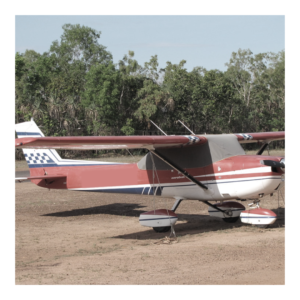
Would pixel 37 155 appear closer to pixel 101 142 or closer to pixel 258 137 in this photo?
pixel 101 142

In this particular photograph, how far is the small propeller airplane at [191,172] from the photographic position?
910 cm

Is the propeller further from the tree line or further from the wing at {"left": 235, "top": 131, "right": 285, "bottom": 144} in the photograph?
the tree line

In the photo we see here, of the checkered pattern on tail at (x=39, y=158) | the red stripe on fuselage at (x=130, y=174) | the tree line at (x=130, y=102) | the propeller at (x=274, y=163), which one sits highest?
the tree line at (x=130, y=102)

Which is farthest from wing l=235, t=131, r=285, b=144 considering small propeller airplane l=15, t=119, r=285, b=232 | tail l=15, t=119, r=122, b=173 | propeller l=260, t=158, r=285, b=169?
tail l=15, t=119, r=122, b=173

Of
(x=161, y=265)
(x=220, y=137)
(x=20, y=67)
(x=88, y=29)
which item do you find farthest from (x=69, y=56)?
(x=161, y=265)

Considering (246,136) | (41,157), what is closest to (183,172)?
(246,136)

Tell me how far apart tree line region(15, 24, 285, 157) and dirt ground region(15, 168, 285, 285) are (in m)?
23.2

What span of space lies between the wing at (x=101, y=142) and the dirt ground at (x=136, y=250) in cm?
207

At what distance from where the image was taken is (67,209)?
1373 centimetres

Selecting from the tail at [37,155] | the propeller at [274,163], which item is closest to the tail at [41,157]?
the tail at [37,155]

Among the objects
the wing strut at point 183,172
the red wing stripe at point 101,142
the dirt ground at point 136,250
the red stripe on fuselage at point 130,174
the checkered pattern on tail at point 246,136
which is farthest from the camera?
the checkered pattern on tail at point 246,136

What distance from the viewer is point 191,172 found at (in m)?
10.1

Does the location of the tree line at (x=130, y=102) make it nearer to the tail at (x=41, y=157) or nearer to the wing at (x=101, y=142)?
the tail at (x=41, y=157)

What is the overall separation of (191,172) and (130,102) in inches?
1128
